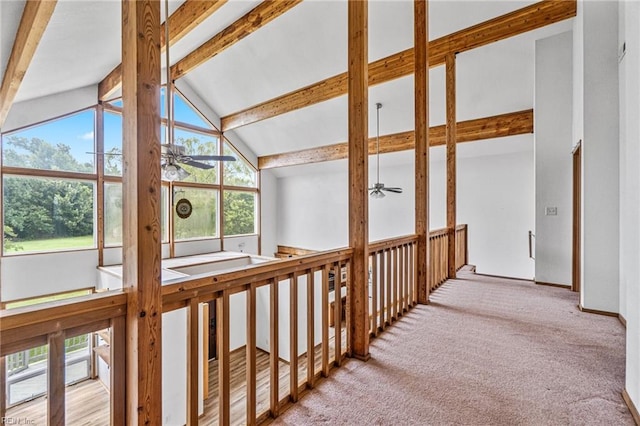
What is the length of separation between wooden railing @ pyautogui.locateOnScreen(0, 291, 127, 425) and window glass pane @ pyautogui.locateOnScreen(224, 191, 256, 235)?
8227 mm

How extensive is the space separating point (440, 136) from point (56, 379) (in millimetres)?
6827

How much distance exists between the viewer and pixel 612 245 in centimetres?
304

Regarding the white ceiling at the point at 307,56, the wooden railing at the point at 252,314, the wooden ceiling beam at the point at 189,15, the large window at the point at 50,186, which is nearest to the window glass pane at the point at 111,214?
the large window at the point at 50,186

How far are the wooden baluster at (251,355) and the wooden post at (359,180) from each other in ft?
3.05

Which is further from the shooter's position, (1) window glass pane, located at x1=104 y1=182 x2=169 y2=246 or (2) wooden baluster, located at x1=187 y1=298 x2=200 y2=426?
(1) window glass pane, located at x1=104 y1=182 x2=169 y2=246

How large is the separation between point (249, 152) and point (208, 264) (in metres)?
4.09

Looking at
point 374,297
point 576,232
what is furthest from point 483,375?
Answer: point 576,232

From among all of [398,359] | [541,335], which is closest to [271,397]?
[398,359]

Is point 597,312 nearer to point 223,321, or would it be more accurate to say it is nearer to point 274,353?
point 274,353

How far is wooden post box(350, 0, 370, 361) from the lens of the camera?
230 centimetres

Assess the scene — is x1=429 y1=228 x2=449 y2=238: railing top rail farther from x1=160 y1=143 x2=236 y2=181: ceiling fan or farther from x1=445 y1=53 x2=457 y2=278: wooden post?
x1=160 y1=143 x2=236 y2=181: ceiling fan

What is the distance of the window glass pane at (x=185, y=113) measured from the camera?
7.80m

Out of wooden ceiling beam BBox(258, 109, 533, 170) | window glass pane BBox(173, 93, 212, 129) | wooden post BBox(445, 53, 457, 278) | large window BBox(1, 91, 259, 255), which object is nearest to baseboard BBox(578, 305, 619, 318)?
wooden post BBox(445, 53, 457, 278)

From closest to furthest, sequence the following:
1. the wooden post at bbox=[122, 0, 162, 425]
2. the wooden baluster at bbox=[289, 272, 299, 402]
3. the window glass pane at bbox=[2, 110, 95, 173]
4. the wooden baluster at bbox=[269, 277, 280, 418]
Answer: the wooden post at bbox=[122, 0, 162, 425] < the wooden baluster at bbox=[269, 277, 280, 418] < the wooden baluster at bbox=[289, 272, 299, 402] < the window glass pane at bbox=[2, 110, 95, 173]
